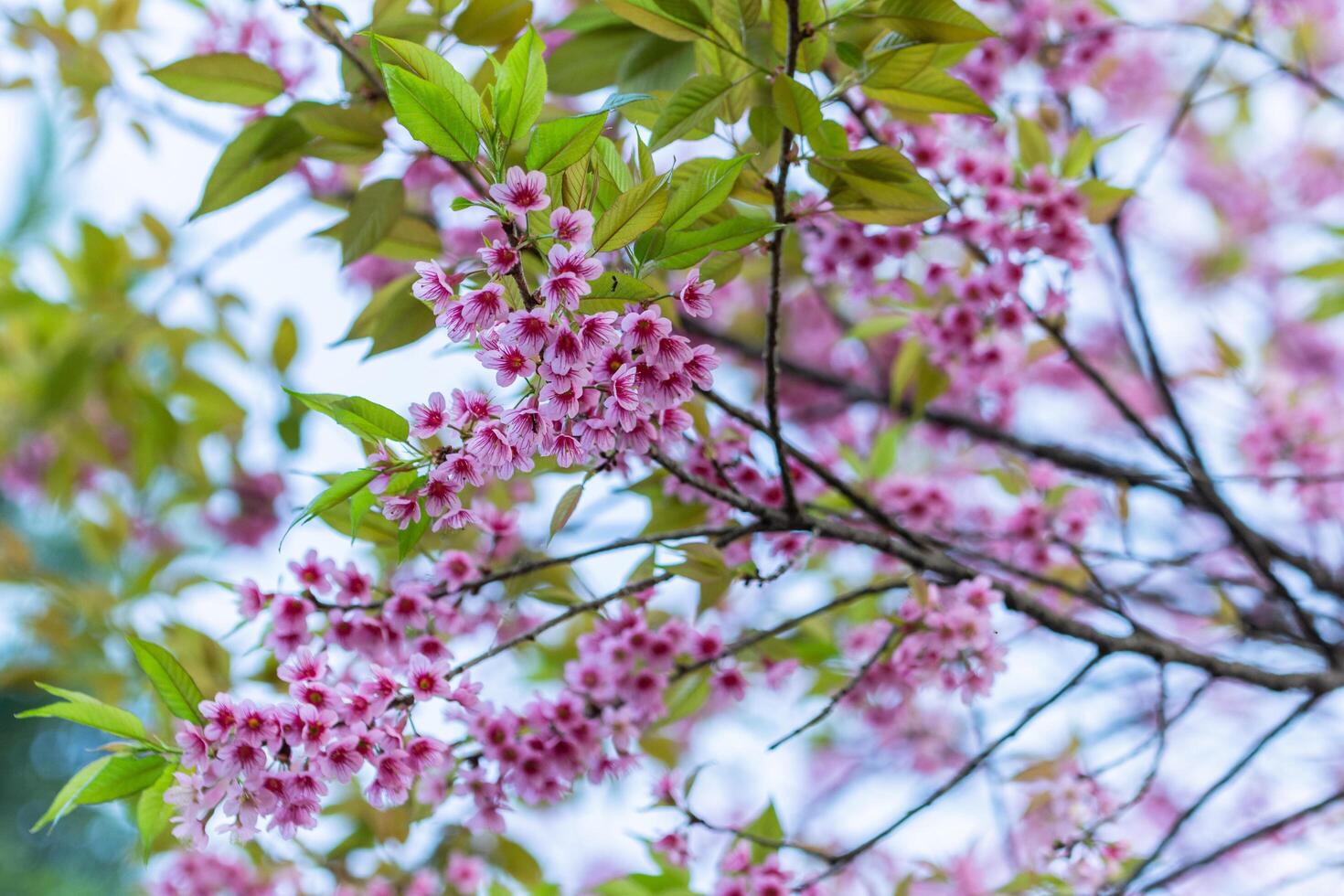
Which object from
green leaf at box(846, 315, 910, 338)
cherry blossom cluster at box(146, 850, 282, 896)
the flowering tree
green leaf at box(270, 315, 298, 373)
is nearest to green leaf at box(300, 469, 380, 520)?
the flowering tree

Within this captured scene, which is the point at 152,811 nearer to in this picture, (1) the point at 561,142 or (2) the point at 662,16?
(1) the point at 561,142

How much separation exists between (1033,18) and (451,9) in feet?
3.39

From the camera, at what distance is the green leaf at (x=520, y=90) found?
2.44 feet

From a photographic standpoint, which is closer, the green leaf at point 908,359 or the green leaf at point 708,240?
the green leaf at point 708,240

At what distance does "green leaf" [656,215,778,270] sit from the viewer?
2.51 ft

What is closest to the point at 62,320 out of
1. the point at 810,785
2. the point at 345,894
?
the point at 345,894

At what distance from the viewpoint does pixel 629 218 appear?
753 mm

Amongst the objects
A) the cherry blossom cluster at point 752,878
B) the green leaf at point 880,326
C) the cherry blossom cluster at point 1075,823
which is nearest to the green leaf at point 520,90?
the green leaf at point 880,326

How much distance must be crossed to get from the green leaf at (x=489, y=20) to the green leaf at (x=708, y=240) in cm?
47

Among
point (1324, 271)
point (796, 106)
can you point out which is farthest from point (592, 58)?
point (1324, 271)

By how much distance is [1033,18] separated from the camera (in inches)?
65.6

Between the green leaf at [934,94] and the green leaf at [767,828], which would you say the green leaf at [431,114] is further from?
the green leaf at [767,828]

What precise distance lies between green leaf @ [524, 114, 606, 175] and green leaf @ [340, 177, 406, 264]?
1.38 ft

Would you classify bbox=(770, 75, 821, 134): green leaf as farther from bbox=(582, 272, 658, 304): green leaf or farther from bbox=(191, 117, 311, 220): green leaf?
bbox=(191, 117, 311, 220): green leaf
